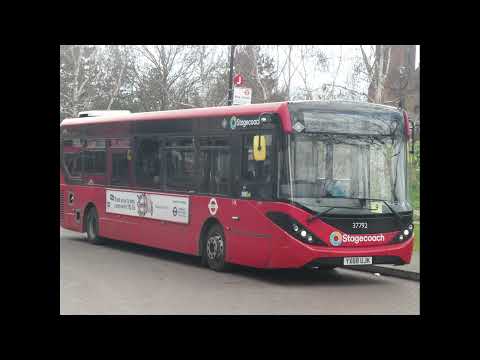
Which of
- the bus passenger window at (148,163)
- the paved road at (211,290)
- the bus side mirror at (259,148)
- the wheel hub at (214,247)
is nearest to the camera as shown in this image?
the paved road at (211,290)

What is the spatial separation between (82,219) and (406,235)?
9243mm

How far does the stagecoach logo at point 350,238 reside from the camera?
46.6 ft

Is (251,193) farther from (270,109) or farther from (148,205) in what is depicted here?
(148,205)

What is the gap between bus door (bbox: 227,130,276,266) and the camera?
48.1 ft

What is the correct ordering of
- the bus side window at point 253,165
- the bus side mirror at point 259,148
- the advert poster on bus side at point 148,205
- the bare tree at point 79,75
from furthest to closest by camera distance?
the bare tree at point 79,75
the advert poster on bus side at point 148,205
the bus side mirror at point 259,148
the bus side window at point 253,165

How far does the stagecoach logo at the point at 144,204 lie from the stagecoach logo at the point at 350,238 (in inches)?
207

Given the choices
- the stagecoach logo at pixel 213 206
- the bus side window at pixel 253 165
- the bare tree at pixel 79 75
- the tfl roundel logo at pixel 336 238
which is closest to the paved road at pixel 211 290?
the tfl roundel logo at pixel 336 238

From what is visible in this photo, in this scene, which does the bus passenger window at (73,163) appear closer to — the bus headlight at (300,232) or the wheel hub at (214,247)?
the wheel hub at (214,247)

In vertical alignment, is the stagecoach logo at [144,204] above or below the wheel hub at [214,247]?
above

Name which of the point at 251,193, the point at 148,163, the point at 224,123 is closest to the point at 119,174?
the point at 148,163

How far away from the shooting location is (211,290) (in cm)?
1362

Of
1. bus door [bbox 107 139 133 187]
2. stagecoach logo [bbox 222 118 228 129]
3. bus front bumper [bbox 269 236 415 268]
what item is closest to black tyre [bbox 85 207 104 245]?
bus door [bbox 107 139 133 187]

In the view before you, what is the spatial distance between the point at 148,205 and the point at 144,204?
18cm

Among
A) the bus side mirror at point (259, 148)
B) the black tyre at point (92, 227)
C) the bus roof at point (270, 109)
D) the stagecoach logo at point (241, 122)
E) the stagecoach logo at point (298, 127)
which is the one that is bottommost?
the black tyre at point (92, 227)
